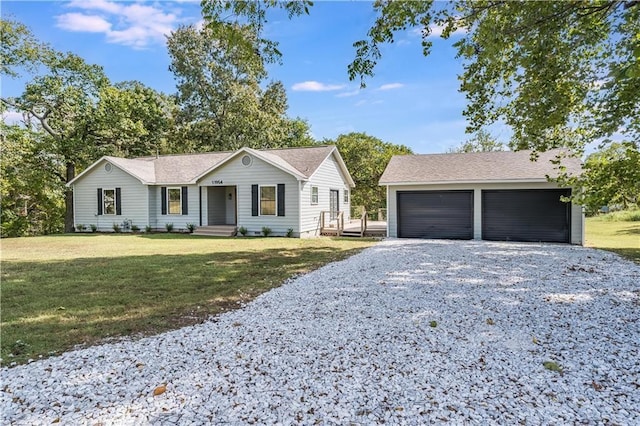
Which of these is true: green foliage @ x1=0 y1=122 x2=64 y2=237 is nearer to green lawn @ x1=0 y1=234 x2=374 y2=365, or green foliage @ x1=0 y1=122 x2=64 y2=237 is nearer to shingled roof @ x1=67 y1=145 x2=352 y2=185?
shingled roof @ x1=67 y1=145 x2=352 y2=185

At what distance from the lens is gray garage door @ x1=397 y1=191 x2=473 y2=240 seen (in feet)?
48.8

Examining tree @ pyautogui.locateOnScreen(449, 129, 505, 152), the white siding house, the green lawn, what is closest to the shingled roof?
the white siding house

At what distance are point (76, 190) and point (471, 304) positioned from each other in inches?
852

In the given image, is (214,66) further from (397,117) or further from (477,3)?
(477,3)

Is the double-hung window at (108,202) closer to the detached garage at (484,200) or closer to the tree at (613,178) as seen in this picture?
the detached garage at (484,200)

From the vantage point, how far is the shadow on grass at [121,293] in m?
4.55

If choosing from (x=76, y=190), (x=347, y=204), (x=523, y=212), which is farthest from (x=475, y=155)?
(x=76, y=190)

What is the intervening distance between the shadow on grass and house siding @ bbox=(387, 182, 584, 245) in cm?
563

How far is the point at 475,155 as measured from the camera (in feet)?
55.0

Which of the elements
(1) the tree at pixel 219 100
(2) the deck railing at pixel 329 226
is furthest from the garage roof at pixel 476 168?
(1) the tree at pixel 219 100

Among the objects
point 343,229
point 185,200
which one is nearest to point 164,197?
point 185,200

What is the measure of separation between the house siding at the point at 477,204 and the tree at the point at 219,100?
15.1m

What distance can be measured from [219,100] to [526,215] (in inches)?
935

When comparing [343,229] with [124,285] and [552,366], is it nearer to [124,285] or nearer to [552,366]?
[124,285]
